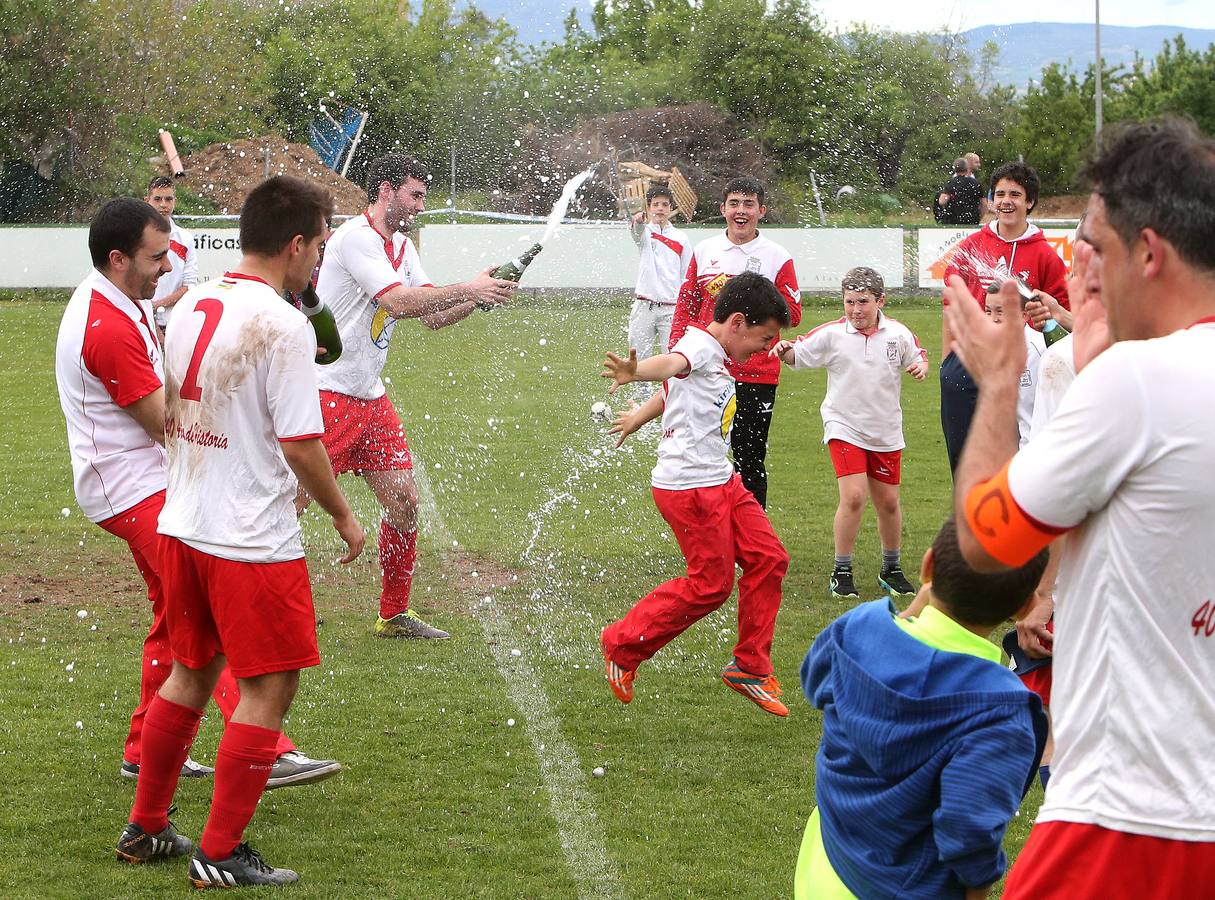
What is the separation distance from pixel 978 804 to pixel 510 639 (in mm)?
4694

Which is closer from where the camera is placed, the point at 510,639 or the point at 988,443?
the point at 988,443

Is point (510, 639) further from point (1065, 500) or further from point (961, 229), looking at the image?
point (961, 229)

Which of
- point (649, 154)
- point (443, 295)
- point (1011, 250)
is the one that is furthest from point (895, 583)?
point (649, 154)

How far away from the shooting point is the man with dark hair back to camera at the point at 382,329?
6.69m

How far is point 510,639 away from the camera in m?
6.96

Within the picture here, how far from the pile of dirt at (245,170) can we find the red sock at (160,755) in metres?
29.1

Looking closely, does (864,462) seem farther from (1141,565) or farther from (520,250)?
(520,250)

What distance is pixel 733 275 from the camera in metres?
8.67

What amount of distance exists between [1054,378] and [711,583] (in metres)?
2.16

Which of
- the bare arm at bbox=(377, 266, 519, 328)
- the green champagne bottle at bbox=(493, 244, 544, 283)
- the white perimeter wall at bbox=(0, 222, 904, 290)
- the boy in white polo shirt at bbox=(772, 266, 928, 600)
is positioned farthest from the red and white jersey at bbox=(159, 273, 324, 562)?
the white perimeter wall at bbox=(0, 222, 904, 290)

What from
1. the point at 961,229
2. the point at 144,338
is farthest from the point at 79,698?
the point at 961,229

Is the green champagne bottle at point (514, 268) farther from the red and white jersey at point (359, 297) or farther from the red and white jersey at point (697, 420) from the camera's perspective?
the red and white jersey at point (697, 420)

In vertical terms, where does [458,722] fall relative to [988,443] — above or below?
below

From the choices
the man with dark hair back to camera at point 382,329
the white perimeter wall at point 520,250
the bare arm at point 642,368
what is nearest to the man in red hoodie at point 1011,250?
the bare arm at point 642,368
